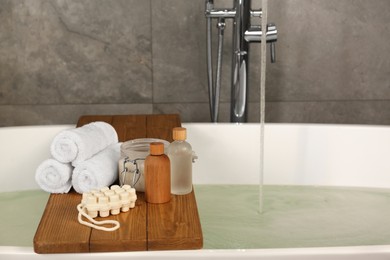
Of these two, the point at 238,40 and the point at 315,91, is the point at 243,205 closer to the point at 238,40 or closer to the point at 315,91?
the point at 238,40

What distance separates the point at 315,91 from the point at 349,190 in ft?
2.35

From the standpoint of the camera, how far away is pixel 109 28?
9.02 feet

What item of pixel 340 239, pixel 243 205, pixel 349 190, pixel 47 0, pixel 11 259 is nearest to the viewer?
pixel 11 259

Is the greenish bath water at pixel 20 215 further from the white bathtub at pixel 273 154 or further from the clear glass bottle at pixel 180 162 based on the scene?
the clear glass bottle at pixel 180 162

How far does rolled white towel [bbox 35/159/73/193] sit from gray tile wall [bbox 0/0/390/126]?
3.69 ft

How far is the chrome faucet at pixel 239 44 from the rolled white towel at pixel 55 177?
0.91m

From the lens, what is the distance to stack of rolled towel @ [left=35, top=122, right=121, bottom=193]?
1.68 metres

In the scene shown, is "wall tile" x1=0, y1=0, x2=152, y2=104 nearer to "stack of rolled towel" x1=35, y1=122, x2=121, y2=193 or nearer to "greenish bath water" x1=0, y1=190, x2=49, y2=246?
"greenish bath water" x1=0, y1=190, x2=49, y2=246

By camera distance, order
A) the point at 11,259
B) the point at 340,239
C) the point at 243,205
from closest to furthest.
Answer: the point at 11,259, the point at 340,239, the point at 243,205

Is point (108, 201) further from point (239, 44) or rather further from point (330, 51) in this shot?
point (330, 51)

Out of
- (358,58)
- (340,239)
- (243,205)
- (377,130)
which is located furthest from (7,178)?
(358,58)

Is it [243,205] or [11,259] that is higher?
[11,259]

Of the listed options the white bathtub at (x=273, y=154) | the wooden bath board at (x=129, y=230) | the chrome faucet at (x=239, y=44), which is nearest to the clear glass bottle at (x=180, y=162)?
the wooden bath board at (x=129, y=230)

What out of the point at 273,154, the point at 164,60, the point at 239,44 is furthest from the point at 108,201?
the point at 164,60
